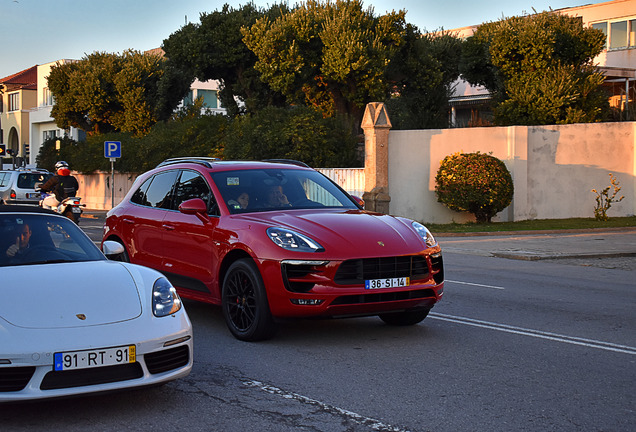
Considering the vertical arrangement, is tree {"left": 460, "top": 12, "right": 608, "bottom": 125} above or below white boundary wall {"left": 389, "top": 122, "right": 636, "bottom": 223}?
above

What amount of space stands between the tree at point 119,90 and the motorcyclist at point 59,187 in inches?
1158

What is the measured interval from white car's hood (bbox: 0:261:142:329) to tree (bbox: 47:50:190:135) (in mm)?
40550

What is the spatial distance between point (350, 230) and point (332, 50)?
80.3 ft

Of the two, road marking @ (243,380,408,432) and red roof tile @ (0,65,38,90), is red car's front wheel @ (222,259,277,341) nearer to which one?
road marking @ (243,380,408,432)

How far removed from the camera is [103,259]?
21.4 ft

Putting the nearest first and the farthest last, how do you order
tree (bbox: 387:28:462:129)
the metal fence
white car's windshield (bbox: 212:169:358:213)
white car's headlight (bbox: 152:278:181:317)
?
white car's headlight (bbox: 152:278:181:317) < white car's windshield (bbox: 212:169:358:213) < the metal fence < tree (bbox: 387:28:462:129)

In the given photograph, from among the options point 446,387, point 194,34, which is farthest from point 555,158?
point 446,387

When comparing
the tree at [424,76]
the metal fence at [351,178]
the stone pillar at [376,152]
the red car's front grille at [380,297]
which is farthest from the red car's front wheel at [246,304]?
the tree at [424,76]

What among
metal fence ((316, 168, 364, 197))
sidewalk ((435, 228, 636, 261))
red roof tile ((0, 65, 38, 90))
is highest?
red roof tile ((0, 65, 38, 90))

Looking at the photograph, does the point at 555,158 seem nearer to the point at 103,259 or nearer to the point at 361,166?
the point at 361,166

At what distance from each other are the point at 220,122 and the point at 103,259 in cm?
2900

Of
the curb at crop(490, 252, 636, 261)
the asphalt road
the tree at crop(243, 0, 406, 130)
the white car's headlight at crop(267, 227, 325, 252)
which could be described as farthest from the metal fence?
the white car's headlight at crop(267, 227, 325, 252)

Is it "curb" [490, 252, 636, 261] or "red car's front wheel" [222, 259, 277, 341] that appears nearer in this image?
"red car's front wheel" [222, 259, 277, 341]

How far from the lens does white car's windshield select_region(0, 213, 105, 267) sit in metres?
6.24
